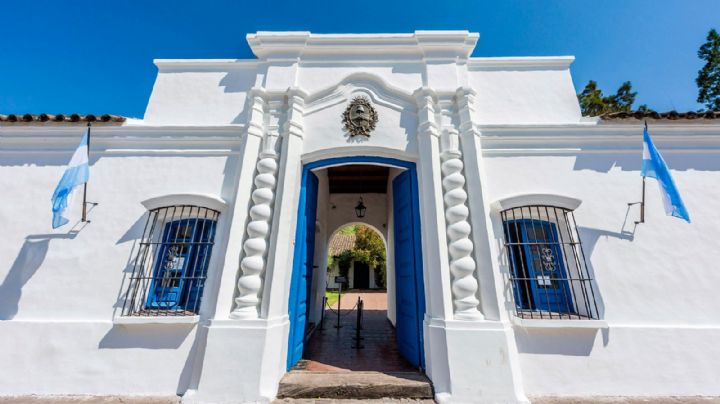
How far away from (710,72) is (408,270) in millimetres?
14751

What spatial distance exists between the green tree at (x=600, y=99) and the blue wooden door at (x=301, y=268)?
11649 millimetres

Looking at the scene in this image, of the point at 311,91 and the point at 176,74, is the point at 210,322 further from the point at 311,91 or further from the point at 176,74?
the point at 176,74

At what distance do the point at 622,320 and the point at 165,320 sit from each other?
5998 millimetres

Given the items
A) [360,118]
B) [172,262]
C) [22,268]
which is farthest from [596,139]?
[22,268]

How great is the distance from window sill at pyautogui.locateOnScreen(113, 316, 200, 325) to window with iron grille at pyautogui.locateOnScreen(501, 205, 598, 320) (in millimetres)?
4367

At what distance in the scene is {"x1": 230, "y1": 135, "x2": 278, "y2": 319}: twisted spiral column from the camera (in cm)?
352

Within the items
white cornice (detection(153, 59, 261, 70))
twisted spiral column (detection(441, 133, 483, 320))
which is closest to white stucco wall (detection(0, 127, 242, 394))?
white cornice (detection(153, 59, 261, 70))

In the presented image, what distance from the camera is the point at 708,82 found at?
10.1 m

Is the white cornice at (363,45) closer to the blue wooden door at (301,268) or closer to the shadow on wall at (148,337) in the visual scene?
the blue wooden door at (301,268)

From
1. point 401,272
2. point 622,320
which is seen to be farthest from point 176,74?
point 622,320

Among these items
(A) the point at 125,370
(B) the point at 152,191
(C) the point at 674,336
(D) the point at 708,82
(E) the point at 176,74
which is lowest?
(A) the point at 125,370

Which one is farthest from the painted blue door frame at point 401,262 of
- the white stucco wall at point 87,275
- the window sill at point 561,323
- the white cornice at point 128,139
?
the white cornice at point 128,139

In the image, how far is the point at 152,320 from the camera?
11.7 feet

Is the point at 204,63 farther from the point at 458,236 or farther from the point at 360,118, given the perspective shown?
the point at 458,236
